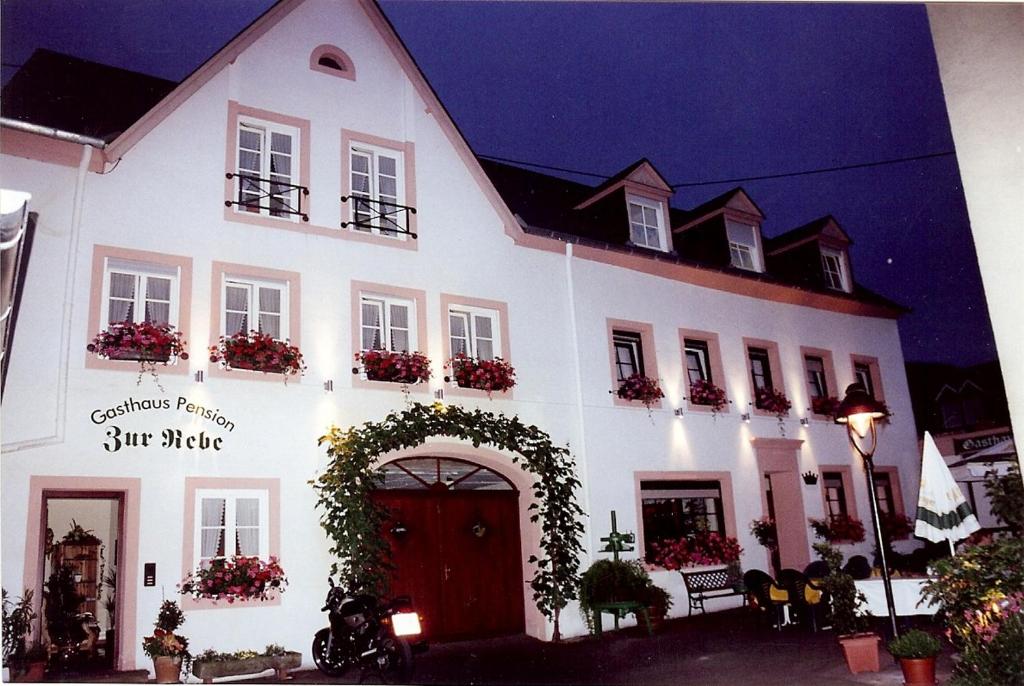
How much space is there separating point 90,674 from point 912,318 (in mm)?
5694

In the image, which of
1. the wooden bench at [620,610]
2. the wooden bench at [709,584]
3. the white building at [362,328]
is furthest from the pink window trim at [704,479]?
the wooden bench at [620,610]

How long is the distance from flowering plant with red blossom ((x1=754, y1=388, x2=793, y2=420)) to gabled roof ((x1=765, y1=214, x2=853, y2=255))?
131cm

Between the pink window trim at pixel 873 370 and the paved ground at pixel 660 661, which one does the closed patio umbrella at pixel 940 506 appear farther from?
the pink window trim at pixel 873 370

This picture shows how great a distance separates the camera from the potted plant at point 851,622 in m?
5.29

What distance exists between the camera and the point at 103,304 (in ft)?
16.7

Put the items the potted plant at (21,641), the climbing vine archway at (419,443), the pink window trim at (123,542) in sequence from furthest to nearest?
the climbing vine archway at (419,443) < the pink window trim at (123,542) < the potted plant at (21,641)

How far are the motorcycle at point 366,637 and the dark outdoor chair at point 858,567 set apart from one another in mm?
3398

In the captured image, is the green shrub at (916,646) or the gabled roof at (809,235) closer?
the green shrub at (916,646)

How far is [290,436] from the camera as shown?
214 inches

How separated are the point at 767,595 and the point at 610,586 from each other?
118 centimetres

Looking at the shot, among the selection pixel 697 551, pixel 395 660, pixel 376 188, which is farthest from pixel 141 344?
pixel 697 551

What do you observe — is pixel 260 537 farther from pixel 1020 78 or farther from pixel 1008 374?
pixel 1020 78

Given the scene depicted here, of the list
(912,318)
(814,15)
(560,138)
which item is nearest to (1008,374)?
(912,318)

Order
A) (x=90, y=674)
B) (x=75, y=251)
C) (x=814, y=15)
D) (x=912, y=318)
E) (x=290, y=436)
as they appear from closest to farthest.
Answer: (x=90, y=674), (x=75, y=251), (x=290, y=436), (x=814, y=15), (x=912, y=318)
